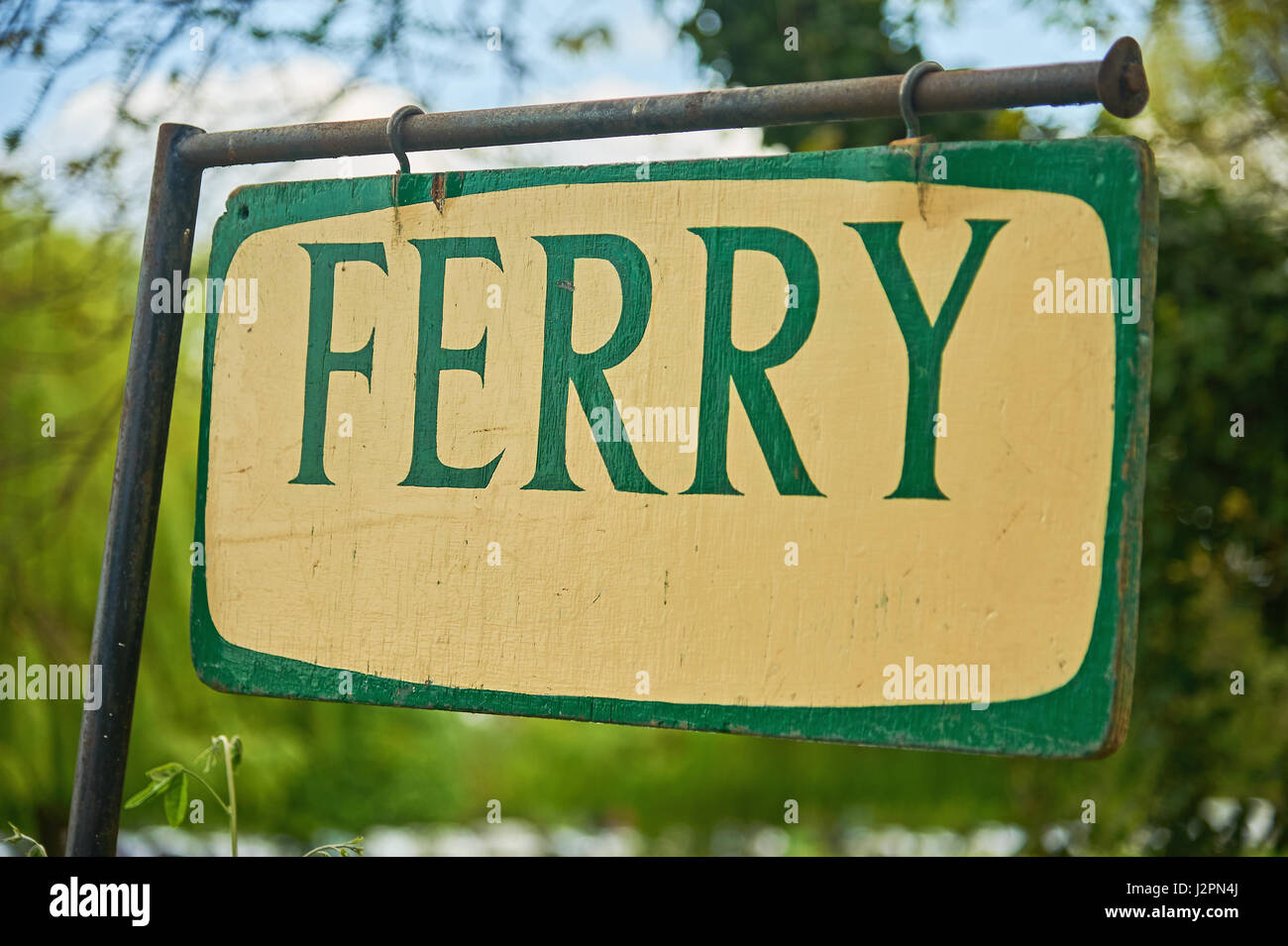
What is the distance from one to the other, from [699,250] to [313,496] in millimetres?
433

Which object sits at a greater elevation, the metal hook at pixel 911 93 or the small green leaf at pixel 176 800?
the metal hook at pixel 911 93

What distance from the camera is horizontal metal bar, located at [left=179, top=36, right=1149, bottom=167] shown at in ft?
2.61

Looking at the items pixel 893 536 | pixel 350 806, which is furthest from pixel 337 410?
pixel 350 806

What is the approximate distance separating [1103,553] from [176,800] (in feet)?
3.07

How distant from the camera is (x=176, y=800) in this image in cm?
111

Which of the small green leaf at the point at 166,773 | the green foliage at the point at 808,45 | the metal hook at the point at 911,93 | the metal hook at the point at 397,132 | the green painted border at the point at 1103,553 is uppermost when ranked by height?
the green foliage at the point at 808,45

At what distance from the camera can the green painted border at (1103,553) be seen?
754 mm

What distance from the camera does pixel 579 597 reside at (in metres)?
0.91

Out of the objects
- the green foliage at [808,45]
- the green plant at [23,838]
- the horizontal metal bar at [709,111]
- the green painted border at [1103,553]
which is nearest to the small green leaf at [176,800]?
the green plant at [23,838]

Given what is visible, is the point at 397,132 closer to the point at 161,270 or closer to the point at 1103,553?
the point at 161,270

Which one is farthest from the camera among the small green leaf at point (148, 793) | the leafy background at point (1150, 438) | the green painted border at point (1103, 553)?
the leafy background at point (1150, 438)

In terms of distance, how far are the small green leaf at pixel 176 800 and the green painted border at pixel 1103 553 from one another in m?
0.29

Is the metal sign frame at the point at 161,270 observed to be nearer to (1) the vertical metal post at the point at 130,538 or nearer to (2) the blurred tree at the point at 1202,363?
(1) the vertical metal post at the point at 130,538

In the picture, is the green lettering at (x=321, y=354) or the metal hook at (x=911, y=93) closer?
the metal hook at (x=911, y=93)
